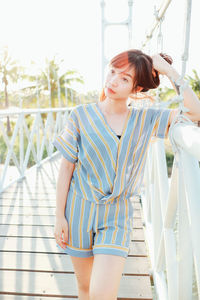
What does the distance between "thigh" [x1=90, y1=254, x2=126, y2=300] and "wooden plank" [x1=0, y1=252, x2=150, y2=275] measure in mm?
817

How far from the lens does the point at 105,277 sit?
3.17 feet

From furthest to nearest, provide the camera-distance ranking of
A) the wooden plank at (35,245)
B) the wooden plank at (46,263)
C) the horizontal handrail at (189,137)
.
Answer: the wooden plank at (35,245)
the wooden plank at (46,263)
the horizontal handrail at (189,137)

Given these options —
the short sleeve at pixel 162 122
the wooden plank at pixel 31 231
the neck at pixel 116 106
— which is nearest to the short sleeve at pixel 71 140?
the neck at pixel 116 106

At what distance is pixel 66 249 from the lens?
113cm

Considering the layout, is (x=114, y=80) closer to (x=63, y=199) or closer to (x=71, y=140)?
(x=71, y=140)

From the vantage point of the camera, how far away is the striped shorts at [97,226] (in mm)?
1027

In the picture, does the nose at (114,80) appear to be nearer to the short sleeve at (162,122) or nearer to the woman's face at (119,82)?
the woman's face at (119,82)

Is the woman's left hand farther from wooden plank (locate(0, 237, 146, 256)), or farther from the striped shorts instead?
wooden plank (locate(0, 237, 146, 256))

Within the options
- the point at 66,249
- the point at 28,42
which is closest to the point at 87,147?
the point at 66,249

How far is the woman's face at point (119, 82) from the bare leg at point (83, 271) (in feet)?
1.88

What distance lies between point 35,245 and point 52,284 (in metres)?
0.44

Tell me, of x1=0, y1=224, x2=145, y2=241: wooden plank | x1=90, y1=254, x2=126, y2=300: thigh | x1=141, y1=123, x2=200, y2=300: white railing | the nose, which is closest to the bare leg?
x1=90, y1=254, x2=126, y2=300: thigh

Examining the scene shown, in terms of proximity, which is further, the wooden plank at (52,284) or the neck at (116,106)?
the wooden plank at (52,284)

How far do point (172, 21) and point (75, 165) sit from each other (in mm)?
920
